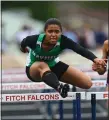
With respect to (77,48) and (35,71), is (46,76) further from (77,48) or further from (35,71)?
(77,48)

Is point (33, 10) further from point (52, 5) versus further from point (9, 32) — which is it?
point (9, 32)

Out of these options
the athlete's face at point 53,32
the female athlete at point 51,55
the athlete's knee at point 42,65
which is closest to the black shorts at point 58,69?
the female athlete at point 51,55

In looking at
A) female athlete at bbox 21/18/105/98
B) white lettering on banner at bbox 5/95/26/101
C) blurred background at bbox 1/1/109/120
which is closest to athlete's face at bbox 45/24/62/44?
female athlete at bbox 21/18/105/98

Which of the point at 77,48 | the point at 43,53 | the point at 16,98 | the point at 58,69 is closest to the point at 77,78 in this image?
the point at 58,69

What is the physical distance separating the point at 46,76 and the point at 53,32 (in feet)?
1.82

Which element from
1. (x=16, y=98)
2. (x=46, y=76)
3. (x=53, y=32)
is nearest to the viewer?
(x=46, y=76)

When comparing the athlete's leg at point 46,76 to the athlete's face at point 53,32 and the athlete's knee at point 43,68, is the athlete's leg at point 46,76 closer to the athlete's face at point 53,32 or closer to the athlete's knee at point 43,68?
the athlete's knee at point 43,68

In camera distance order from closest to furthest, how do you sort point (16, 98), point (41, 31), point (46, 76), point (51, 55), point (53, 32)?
point (46, 76), point (53, 32), point (16, 98), point (51, 55), point (41, 31)

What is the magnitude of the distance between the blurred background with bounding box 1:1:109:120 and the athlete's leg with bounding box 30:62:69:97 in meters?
2.19

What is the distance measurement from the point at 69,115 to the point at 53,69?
159 inches

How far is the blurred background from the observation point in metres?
10.4

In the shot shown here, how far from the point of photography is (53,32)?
5.83 metres

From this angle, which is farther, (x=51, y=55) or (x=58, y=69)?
(x=58, y=69)

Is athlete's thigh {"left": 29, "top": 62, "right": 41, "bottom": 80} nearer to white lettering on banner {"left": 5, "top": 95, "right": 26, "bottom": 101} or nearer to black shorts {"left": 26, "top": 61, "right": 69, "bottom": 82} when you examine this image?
black shorts {"left": 26, "top": 61, "right": 69, "bottom": 82}
